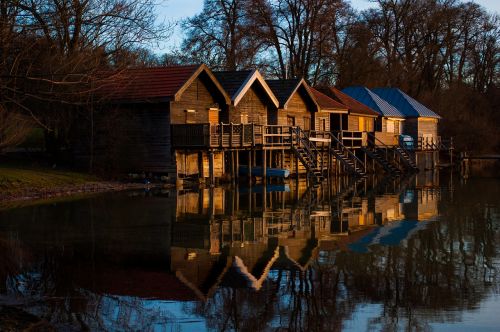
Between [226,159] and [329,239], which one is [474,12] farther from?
[329,239]

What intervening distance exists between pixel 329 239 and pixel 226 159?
24079 mm

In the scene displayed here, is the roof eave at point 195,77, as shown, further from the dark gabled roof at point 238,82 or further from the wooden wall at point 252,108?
the wooden wall at point 252,108

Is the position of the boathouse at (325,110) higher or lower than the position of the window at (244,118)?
higher

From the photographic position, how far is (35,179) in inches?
1230

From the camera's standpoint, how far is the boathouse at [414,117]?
61312mm

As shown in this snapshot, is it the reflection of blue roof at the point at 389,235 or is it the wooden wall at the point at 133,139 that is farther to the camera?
the wooden wall at the point at 133,139

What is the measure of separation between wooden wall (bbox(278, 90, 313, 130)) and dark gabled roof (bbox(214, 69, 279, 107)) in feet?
10.8

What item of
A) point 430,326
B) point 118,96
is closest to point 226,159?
point 118,96

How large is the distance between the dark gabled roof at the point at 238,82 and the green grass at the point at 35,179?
957 centimetres

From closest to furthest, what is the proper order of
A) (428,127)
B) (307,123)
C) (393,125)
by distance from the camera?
(307,123) → (393,125) → (428,127)

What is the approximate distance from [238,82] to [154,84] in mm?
6128

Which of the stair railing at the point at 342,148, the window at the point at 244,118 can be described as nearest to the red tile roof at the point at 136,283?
the window at the point at 244,118

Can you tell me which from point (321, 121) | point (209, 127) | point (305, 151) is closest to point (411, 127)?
point (321, 121)

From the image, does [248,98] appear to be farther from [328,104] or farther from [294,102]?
[328,104]
